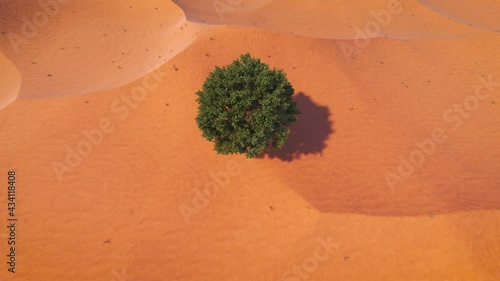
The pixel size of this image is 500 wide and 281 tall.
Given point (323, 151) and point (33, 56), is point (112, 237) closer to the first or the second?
point (323, 151)

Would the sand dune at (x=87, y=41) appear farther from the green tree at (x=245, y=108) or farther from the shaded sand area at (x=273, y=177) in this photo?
the green tree at (x=245, y=108)

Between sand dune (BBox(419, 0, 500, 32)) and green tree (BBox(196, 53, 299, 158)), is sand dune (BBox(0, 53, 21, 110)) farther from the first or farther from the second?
sand dune (BBox(419, 0, 500, 32))

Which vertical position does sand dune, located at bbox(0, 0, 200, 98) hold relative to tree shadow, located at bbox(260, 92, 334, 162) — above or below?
above

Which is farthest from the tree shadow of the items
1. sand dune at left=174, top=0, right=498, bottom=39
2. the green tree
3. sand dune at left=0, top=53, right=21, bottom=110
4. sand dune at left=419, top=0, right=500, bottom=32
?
sand dune at left=419, top=0, right=500, bottom=32

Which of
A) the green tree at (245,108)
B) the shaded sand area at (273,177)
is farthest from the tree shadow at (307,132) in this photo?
the green tree at (245,108)

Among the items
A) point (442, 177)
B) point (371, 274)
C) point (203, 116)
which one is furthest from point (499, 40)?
point (203, 116)

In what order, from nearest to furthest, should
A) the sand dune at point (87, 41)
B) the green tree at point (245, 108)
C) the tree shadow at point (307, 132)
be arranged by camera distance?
the green tree at point (245, 108) → the tree shadow at point (307, 132) → the sand dune at point (87, 41)
